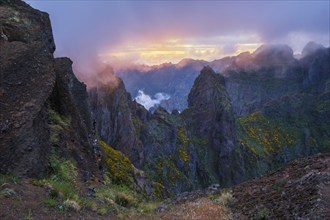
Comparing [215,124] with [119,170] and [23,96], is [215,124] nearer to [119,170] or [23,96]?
[119,170]

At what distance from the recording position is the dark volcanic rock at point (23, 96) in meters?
17.6

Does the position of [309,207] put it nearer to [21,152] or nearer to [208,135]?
[21,152]

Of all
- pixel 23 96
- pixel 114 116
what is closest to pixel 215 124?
pixel 114 116

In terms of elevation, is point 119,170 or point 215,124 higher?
point 119,170

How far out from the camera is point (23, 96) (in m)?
19.2

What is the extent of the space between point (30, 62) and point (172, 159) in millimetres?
111979

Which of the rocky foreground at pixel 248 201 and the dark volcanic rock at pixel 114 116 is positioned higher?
the rocky foreground at pixel 248 201

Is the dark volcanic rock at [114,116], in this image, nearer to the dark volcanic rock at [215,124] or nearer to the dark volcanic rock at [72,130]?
the dark volcanic rock at [72,130]

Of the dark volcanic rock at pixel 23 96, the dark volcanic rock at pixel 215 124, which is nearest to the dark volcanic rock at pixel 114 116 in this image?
the dark volcanic rock at pixel 215 124

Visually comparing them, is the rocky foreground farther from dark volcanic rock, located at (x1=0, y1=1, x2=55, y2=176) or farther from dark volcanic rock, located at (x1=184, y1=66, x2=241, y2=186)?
dark volcanic rock, located at (x1=184, y1=66, x2=241, y2=186)

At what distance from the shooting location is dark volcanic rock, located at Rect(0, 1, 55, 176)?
1756 centimetres

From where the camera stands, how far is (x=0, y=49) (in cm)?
2014

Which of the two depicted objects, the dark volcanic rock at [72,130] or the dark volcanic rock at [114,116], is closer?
the dark volcanic rock at [72,130]

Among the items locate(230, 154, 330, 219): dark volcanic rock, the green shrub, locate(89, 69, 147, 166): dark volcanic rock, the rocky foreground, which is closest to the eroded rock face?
the rocky foreground
